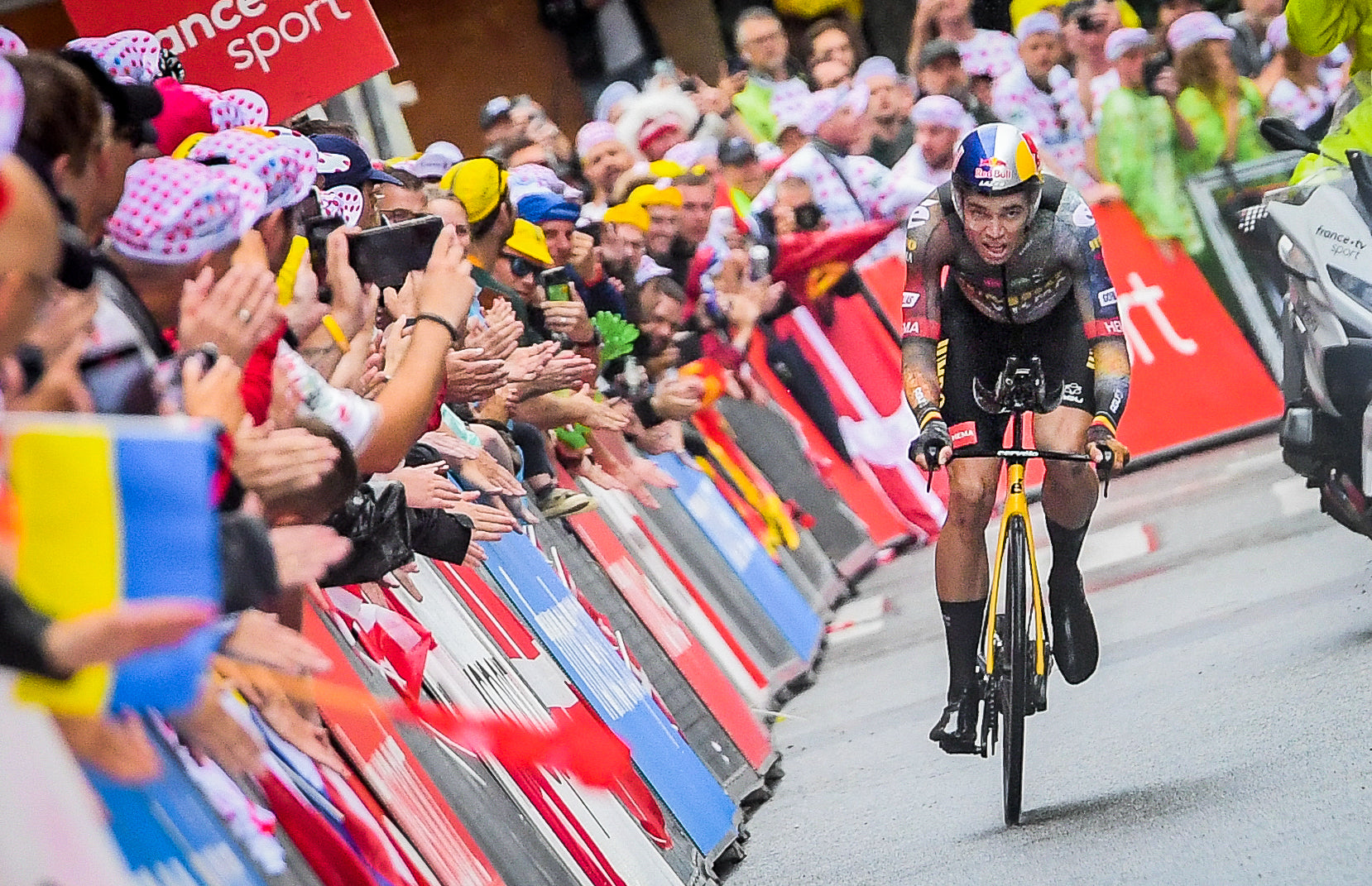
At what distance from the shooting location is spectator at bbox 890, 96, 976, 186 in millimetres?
15023

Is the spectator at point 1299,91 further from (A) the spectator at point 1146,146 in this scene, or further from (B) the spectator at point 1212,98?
(A) the spectator at point 1146,146

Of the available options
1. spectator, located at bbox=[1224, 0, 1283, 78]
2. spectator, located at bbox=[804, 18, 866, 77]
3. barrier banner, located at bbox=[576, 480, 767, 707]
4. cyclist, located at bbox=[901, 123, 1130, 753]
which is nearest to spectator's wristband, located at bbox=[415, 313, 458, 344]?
cyclist, located at bbox=[901, 123, 1130, 753]

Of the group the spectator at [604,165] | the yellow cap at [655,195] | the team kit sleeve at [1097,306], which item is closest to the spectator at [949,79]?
the spectator at [604,165]

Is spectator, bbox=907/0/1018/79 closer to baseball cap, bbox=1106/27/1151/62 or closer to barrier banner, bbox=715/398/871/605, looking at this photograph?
baseball cap, bbox=1106/27/1151/62

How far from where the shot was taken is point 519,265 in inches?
351

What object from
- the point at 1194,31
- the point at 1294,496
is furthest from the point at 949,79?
the point at 1294,496

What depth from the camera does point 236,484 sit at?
3.43 m

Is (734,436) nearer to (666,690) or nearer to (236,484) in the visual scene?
(666,690)

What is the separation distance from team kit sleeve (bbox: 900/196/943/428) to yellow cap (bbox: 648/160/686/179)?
5.14 m

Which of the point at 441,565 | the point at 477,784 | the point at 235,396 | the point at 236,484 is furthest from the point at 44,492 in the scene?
the point at 441,565

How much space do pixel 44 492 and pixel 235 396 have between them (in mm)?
1012

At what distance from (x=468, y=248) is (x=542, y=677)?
224 cm

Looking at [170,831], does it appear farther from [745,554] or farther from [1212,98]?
[1212,98]

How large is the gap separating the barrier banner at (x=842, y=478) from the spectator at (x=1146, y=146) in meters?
2.67
